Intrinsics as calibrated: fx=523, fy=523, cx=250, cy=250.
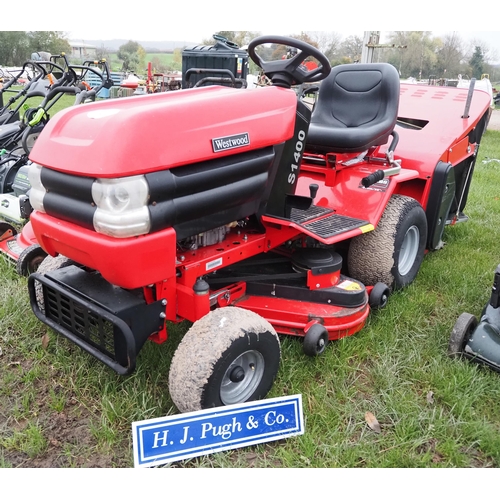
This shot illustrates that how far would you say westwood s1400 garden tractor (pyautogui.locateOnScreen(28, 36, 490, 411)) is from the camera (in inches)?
70.4

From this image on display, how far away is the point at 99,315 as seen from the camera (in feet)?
6.20

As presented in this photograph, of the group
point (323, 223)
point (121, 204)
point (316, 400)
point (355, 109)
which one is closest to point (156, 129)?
point (121, 204)

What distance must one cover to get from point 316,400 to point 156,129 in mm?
1310

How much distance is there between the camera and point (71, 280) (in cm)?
213

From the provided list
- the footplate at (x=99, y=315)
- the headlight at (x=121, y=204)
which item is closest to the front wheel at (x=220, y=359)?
the footplate at (x=99, y=315)

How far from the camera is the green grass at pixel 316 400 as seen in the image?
1.97 meters

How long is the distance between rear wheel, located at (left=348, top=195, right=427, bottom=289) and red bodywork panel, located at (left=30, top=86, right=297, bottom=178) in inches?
40.5

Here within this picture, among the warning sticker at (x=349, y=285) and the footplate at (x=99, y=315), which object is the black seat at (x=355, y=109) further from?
the footplate at (x=99, y=315)

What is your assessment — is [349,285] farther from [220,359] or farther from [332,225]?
[220,359]

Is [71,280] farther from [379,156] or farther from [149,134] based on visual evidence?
[379,156]

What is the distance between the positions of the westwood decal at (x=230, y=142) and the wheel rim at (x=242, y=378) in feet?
2.64

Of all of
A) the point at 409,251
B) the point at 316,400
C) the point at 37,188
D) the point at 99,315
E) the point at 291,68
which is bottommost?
the point at 316,400

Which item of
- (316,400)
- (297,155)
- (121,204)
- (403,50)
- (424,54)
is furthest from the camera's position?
(424,54)

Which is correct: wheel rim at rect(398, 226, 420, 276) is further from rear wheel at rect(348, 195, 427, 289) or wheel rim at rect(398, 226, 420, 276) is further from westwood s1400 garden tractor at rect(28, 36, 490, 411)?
westwood s1400 garden tractor at rect(28, 36, 490, 411)
